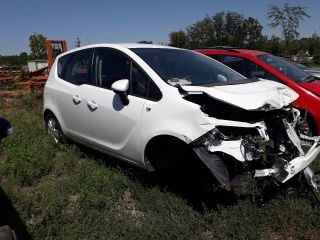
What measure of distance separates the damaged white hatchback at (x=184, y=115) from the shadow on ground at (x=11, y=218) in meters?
1.33

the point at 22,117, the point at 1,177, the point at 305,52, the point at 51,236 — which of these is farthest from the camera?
the point at 305,52

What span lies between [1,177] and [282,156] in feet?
11.8

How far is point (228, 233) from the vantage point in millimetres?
3645

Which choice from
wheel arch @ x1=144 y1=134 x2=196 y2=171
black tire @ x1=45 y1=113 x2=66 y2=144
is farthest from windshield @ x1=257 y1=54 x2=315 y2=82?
black tire @ x1=45 y1=113 x2=66 y2=144

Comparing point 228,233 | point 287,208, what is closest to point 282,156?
point 287,208

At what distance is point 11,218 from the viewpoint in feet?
13.4

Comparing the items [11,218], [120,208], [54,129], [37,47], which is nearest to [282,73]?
[54,129]

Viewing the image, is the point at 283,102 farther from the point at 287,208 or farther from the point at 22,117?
the point at 22,117

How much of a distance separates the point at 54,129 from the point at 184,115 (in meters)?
3.11

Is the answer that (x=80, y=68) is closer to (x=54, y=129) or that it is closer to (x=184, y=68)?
(x=54, y=129)

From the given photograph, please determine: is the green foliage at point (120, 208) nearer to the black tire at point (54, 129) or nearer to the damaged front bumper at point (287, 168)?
the damaged front bumper at point (287, 168)

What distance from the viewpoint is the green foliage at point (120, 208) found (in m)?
3.68

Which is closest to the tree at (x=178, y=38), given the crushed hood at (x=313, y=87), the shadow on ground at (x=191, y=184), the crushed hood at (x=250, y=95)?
the crushed hood at (x=313, y=87)

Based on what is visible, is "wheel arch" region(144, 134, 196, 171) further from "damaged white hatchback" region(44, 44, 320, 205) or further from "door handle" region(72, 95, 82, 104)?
"door handle" region(72, 95, 82, 104)
